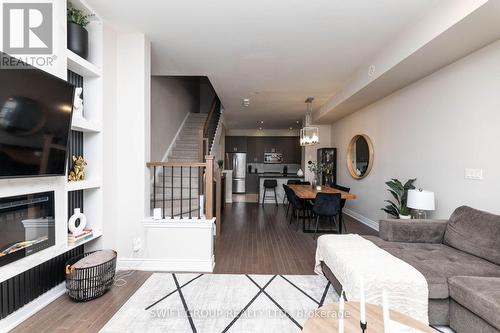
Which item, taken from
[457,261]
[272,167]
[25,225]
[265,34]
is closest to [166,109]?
[265,34]

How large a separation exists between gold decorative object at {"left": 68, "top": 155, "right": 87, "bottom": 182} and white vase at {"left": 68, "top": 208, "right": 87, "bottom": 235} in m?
0.34

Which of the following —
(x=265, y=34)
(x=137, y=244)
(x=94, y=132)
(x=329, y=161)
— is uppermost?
(x=265, y=34)

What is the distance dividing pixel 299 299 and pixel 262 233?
2.17m

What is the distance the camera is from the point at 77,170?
8.11 feet

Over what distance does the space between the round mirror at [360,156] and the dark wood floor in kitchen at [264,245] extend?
1.15 metres

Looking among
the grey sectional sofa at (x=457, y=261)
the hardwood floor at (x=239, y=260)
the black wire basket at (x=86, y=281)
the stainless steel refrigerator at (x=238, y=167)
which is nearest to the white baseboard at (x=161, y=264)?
the hardwood floor at (x=239, y=260)

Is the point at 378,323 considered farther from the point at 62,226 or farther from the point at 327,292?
the point at 62,226

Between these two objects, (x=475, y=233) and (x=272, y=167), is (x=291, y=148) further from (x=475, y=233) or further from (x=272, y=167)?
(x=475, y=233)

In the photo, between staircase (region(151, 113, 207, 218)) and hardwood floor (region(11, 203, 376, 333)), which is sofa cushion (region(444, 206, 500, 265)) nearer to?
Answer: hardwood floor (region(11, 203, 376, 333))

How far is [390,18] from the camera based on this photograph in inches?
97.9

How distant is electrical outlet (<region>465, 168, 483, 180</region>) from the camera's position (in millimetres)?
2547

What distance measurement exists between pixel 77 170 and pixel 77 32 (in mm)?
1445

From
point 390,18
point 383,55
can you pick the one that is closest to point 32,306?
point 390,18

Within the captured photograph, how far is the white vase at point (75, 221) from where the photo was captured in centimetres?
235
